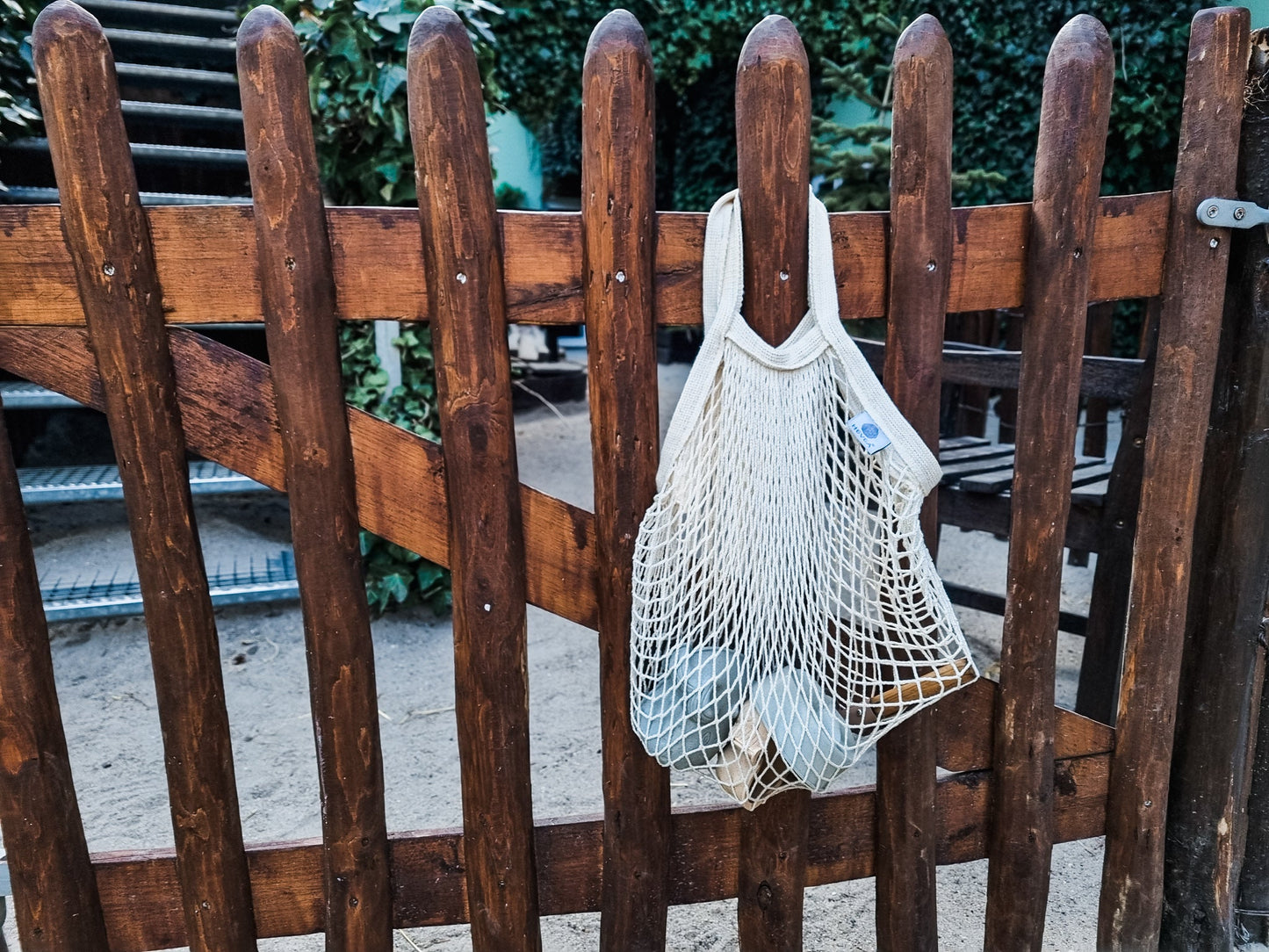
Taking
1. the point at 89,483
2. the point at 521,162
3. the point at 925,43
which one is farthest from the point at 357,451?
the point at 521,162

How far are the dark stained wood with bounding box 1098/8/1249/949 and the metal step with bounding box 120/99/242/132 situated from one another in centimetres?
359

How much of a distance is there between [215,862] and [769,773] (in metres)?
0.89

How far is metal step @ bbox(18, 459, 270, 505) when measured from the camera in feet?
11.1

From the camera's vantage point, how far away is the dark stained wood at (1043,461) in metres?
1.40

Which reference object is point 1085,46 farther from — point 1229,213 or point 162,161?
point 162,161

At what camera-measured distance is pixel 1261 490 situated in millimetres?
1638

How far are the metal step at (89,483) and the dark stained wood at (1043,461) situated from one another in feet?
8.52

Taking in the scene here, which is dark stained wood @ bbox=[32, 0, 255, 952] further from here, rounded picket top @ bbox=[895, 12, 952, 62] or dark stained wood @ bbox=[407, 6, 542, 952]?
rounded picket top @ bbox=[895, 12, 952, 62]

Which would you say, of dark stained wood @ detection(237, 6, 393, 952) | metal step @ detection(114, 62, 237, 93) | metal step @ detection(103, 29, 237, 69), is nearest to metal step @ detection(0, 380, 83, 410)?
metal step @ detection(114, 62, 237, 93)

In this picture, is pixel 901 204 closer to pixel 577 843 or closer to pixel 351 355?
pixel 577 843

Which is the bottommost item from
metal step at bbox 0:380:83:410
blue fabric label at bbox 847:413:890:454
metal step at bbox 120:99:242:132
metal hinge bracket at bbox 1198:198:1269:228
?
metal step at bbox 0:380:83:410

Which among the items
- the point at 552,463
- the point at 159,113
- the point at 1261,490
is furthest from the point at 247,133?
the point at 552,463

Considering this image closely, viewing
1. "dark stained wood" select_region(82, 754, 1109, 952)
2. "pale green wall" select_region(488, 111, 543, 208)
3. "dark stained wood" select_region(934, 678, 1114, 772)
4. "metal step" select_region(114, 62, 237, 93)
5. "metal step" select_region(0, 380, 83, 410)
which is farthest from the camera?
"pale green wall" select_region(488, 111, 543, 208)

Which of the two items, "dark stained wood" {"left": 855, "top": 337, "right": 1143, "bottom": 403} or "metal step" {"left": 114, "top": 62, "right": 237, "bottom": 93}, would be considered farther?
"metal step" {"left": 114, "top": 62, "right": 237, "bottom": 93}
